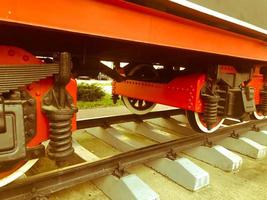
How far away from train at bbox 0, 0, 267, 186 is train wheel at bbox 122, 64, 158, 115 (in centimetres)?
63

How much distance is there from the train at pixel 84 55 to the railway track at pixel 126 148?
265mm

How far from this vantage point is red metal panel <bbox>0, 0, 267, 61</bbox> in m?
1.11

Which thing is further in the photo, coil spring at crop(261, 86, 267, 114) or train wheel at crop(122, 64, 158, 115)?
train wheel at crop(122, 64, 158, 115)

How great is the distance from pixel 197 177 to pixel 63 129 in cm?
128

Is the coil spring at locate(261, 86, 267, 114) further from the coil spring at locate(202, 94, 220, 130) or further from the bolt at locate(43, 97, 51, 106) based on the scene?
the bolt at locate(43, 97, 51, 106)

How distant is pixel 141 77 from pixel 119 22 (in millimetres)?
2400

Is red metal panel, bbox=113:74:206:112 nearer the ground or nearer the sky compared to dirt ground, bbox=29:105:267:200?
nearer the sky

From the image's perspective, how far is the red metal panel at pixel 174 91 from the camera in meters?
2.98

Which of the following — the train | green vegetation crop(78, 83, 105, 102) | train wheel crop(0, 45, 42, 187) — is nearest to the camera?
the train

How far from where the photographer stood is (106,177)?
2.17m

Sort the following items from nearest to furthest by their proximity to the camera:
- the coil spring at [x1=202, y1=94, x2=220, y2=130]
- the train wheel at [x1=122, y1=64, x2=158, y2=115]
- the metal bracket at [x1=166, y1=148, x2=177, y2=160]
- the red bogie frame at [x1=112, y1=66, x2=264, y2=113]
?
the metal bracket at [x1=166, y1=148, x2=177, y2=160], the coil spring at [x1=202, y1=94, x2=220, y2=130], the red bogie frame at [x1=112, y1=66, x2=264, y2=113], the train wheel at [x1=122, y1=64, x2=158, y2=115]

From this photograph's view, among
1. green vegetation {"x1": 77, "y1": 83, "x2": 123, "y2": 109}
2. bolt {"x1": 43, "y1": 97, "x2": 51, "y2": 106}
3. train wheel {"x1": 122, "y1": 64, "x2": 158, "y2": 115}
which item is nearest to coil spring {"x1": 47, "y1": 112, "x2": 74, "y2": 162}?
bolt {"x1": 43, "y1": 97, "x2": 51, "y2": 106}

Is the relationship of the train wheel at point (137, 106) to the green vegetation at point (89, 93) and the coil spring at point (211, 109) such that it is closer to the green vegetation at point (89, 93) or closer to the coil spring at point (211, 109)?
the coil spring at point (211, 109)

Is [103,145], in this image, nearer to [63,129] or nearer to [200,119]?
[200,119]
